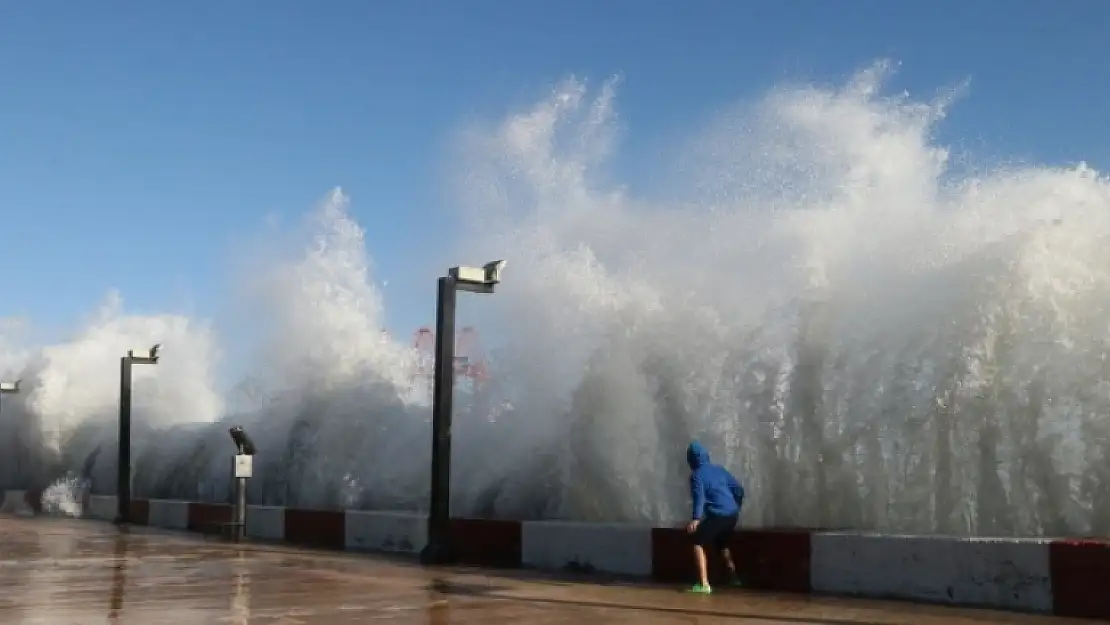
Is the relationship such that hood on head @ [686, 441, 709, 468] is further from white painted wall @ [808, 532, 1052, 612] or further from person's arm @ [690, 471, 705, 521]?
white painted wall @ [808, 532, 1052, 612]

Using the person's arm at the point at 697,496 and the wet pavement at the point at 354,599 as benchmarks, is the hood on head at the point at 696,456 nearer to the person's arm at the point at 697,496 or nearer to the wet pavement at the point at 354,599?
the person's arm at the point at 697,496

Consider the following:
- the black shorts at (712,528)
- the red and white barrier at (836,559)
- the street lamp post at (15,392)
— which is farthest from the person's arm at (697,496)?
the street lamp post at (15,392)

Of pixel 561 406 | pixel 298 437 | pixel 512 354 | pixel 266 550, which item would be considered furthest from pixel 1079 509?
pixel 298 437

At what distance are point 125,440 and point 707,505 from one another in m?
15.4

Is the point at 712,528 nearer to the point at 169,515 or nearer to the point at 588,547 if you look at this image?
the point at 588,547

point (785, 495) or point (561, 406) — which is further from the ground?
point (561, 406)

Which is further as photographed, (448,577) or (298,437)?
(298,437)

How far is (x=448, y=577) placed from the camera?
35.7 ft

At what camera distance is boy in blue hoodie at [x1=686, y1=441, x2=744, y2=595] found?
30.7 ft

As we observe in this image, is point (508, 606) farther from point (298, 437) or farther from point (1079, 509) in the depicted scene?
point (298, 437)

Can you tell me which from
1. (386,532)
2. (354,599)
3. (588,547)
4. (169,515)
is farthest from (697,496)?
(169,515)

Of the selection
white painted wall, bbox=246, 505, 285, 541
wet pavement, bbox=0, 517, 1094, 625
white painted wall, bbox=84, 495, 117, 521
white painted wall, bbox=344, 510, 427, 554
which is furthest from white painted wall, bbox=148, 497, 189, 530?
wet pavement, bbox=0, 517, 1094, 625

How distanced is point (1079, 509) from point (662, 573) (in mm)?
3494

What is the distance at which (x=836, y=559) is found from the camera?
30.0ft
